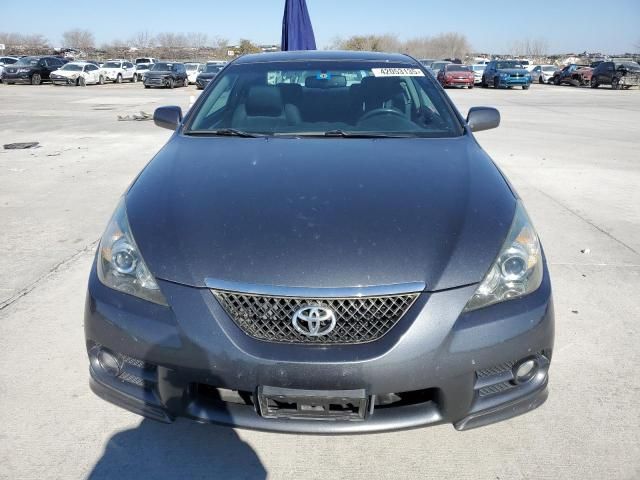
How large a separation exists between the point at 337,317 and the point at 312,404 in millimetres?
313

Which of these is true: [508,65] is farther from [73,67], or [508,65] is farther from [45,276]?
[45,276]

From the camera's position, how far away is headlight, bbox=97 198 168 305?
6.45 ft

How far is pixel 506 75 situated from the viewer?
101ft

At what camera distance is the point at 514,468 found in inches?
84.4

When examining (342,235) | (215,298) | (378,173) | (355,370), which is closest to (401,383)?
(355,370)

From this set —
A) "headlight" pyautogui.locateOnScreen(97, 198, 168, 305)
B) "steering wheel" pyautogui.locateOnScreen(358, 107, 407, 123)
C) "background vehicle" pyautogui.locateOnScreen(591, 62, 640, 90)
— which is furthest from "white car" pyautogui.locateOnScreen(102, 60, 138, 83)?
"headlight" pyautogui.locateOnScreen(97, 198, 168, 305)

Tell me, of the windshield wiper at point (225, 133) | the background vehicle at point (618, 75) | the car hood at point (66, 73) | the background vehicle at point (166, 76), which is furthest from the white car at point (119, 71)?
the windshield wiper at point (225, 133)

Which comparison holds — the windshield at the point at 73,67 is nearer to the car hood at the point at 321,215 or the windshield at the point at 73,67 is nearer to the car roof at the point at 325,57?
the car roof at the point at 325,57

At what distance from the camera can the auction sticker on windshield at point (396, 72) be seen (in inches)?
144

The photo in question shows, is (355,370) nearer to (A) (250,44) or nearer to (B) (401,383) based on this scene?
(B) (401,383)

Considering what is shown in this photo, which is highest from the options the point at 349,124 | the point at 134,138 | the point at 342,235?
the point at 349,124

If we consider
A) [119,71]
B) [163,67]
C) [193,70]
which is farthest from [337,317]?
[119,71]

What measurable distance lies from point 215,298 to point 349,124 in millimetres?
1705

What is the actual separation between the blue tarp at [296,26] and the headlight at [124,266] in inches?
317
